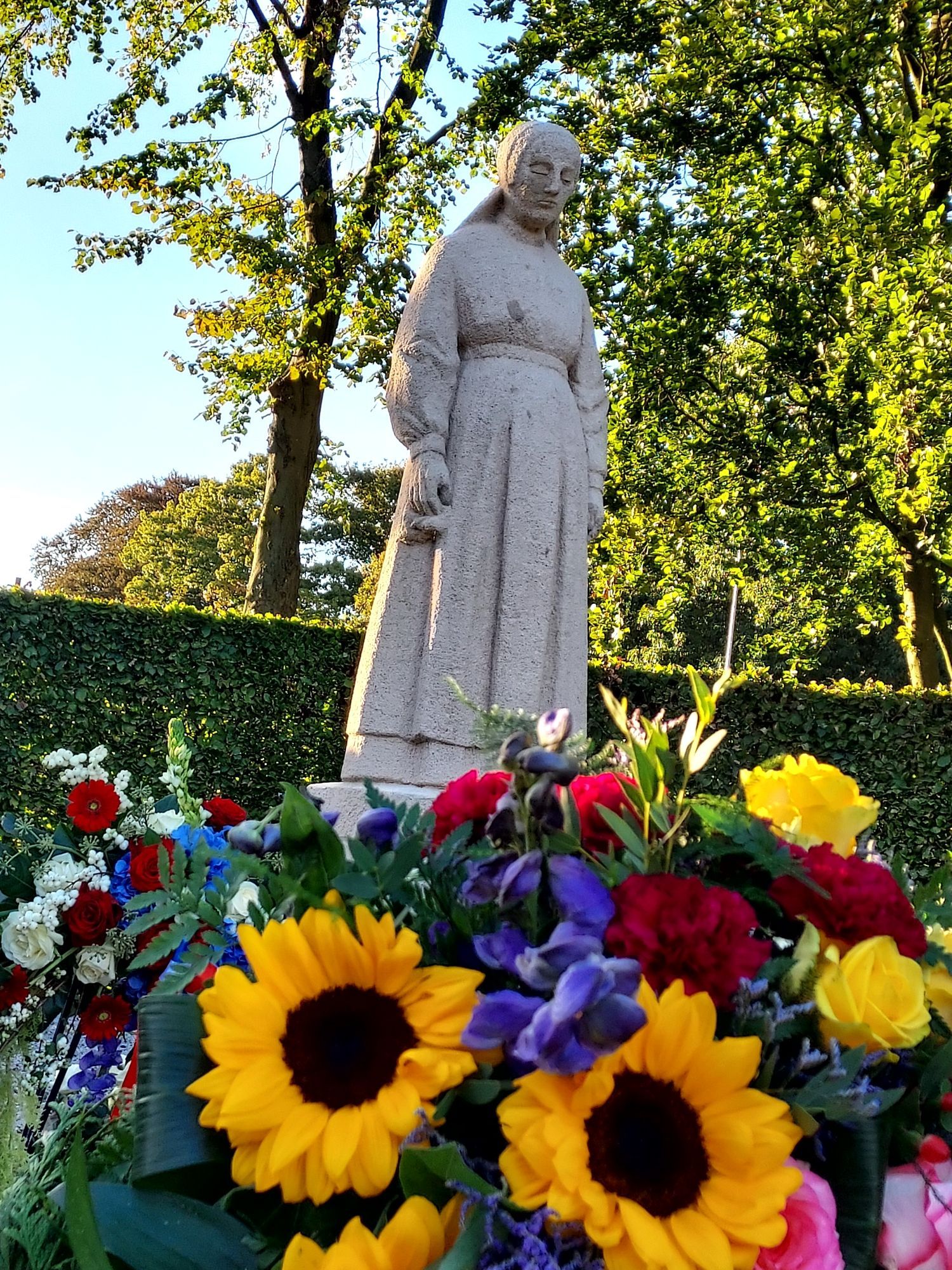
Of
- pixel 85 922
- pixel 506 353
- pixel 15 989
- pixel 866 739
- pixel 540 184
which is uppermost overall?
pixel 540 184

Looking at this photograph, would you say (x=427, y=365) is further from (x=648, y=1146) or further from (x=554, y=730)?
(x=648, y=1146)

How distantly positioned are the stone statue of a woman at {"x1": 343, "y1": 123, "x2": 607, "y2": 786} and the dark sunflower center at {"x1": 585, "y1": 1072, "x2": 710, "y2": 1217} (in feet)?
10.8

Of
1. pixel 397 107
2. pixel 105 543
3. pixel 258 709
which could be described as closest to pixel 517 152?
pixel 258 709

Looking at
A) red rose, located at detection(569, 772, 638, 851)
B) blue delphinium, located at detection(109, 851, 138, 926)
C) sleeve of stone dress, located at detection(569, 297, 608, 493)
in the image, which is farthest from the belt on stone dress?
red rose, located at detection(569, 772, 638, 851)

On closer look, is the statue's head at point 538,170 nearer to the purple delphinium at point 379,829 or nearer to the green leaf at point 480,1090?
the purple delphinium at point 379,829

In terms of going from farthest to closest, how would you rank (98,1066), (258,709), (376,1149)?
(258,709), (98,1066), (376,1149)

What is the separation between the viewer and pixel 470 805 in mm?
1016

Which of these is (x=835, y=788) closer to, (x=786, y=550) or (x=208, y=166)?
(x=786, y=550)

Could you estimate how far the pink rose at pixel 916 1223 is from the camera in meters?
0.78

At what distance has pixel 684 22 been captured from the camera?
42.0ft

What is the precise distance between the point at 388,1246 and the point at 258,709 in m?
7.66

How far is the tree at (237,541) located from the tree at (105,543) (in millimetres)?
1573

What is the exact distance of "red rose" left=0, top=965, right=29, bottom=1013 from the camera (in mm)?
1810

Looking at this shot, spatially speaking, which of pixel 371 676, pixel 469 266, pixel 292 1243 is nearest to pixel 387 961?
pixel 292 1243
